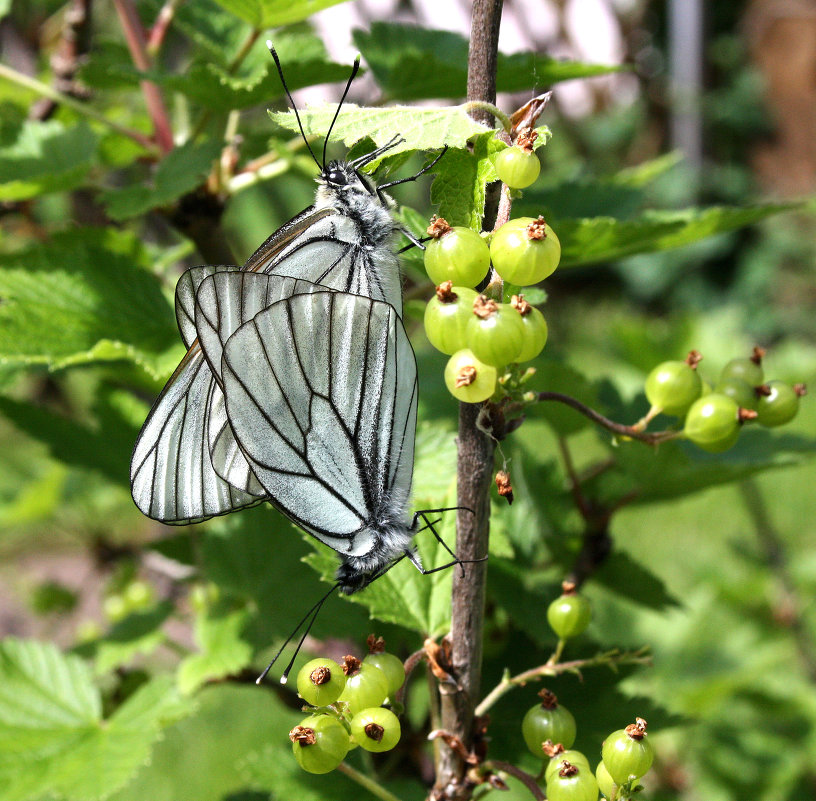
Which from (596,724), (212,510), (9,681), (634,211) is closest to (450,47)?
(634,211)

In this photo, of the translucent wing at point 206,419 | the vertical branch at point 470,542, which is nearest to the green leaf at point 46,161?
the translucent wing at point 206,419

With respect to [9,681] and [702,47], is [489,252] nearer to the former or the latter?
[9,681]

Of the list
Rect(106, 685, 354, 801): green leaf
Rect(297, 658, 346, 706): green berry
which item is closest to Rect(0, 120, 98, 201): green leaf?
Rect(297, 658, 346, 706): green berry

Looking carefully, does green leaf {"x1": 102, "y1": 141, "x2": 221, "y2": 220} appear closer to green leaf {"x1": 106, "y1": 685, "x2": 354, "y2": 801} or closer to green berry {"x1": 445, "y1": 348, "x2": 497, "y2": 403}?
green berry {"x1": 445, "y1": 348, "x2": 497, "y2": 403}

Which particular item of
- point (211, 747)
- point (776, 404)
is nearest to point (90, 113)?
point (776, 404)

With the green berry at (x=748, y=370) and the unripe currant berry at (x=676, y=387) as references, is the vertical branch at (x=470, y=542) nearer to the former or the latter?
the unripe currant berry at (x=676, y=387)

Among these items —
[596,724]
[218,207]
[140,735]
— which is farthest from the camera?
[218,207]
